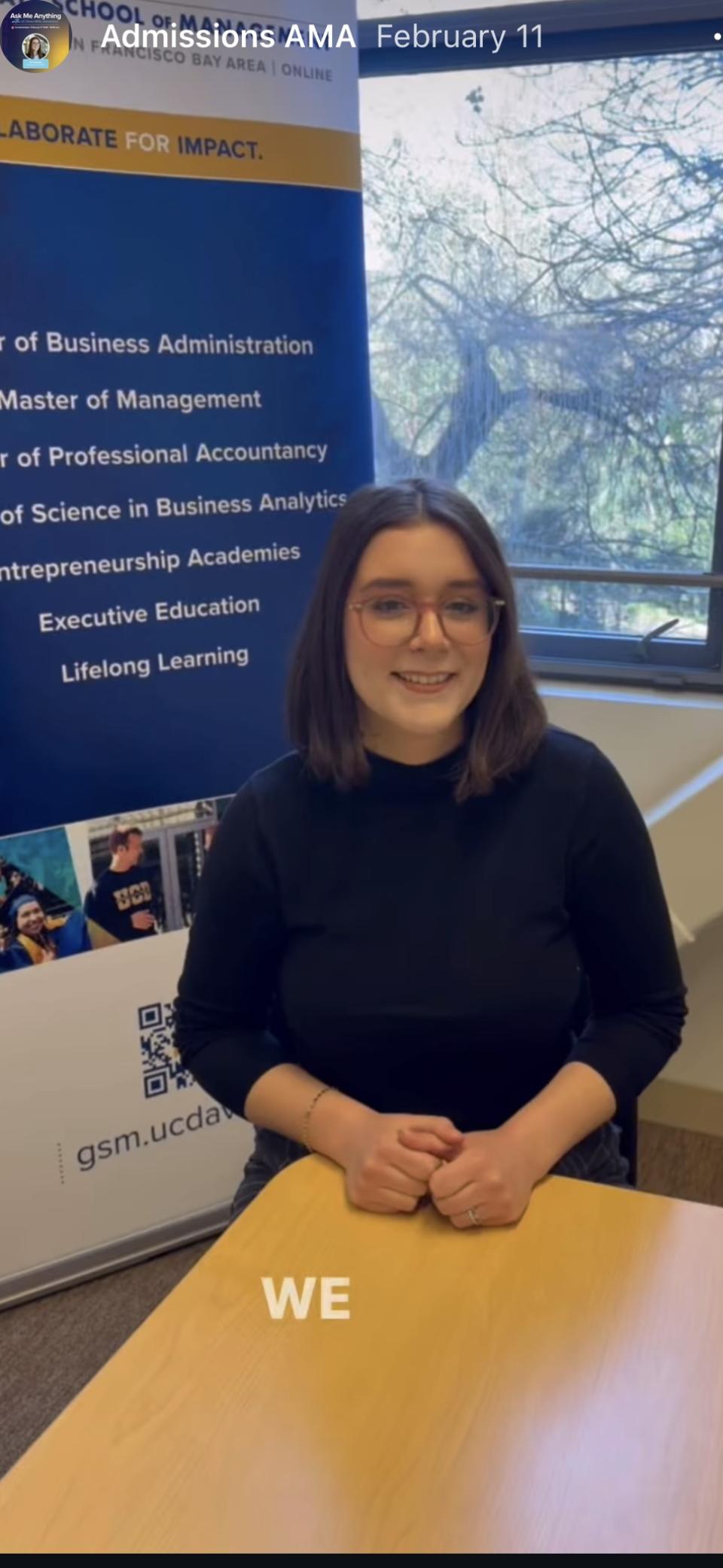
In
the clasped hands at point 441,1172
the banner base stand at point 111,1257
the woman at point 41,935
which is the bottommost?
the banner base stand at point 111,1257

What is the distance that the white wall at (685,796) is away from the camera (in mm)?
2217

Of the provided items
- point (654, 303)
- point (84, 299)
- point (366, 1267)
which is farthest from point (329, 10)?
point (366, 1267)

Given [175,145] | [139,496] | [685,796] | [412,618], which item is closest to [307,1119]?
[412,618]

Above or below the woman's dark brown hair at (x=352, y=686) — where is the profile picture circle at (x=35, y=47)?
above

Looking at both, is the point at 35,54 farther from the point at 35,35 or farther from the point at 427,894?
the point at 427,894

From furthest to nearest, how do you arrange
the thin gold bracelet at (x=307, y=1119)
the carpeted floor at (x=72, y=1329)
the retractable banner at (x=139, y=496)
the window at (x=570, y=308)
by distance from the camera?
the window at (x=570, y=308)
the carpeted floor at (x=72, y=1329)
the retractable banner at (x=139, y=496)
the thin gold bracelet at (x=307, y=1119)

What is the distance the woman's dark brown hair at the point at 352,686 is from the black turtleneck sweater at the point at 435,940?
0.03m

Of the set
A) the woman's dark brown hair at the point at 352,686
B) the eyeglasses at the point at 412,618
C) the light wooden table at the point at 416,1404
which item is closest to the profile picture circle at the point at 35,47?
the woman's dark brown hair at the point at 352,686

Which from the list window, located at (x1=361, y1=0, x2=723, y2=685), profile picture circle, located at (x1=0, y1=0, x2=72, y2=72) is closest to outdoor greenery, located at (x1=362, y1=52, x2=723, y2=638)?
window, located at (x1=361, y1=0, x2=723, y2=685)

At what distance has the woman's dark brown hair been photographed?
1263 millimetres

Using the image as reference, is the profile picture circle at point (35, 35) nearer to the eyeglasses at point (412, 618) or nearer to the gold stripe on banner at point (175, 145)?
the gold stripe on banner at point (175, 145)

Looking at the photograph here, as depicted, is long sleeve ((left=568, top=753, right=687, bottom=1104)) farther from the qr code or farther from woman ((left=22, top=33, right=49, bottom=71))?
woman ((left=22, top=33, right=49, bottom=71))

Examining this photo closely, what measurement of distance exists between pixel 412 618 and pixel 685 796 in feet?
3.88

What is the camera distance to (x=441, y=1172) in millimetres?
1019
